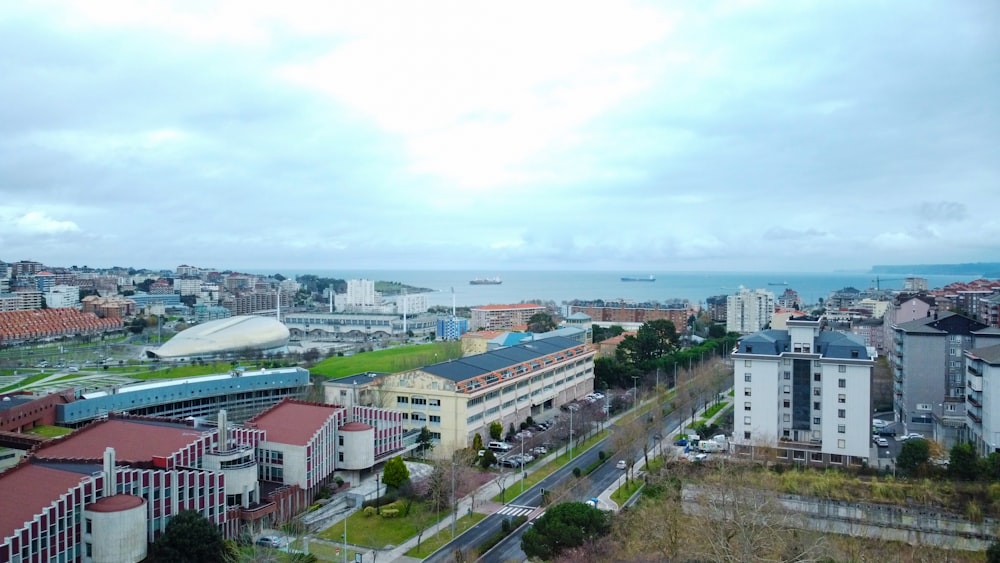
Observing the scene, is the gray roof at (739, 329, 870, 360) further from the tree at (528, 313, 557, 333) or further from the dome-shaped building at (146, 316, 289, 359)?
the dome-shaped building at (146, 316, 289, 359)

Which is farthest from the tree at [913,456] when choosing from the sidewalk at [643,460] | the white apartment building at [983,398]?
the sidewalk at [643,460]

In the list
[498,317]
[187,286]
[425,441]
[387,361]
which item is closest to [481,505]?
[425,441]

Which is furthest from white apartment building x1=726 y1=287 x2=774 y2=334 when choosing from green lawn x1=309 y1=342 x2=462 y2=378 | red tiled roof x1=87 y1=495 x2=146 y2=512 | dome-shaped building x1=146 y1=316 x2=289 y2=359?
red tiled roof x1=87 y1=495 x2=146 y2=512

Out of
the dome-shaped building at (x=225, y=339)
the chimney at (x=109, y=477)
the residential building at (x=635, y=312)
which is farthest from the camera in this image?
the residential building at (x=635, y=312)

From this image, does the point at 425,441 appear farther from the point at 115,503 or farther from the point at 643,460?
the point at 115,503

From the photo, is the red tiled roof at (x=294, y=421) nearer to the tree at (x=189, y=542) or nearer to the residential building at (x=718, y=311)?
the tree at (x=189, y=542)
